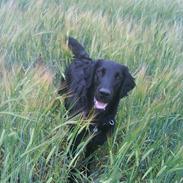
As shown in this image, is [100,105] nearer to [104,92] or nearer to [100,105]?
[100,105]

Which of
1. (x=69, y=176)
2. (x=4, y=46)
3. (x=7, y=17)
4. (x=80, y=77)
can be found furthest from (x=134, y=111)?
(x=7, y=17)

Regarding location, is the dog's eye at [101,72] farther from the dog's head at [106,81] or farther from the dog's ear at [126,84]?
the dog's ear at [126,84]

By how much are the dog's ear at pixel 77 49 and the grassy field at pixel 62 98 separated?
104 millimetres

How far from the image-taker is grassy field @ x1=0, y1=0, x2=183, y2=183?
1.87m

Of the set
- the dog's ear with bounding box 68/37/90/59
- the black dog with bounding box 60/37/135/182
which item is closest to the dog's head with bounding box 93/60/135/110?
the black dog with bounding box 60/37/135/182

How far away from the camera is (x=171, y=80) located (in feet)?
8.87

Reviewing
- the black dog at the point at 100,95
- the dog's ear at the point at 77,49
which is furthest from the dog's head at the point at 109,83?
the dog's ear at the point at 77,49

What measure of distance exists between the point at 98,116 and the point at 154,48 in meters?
1.35

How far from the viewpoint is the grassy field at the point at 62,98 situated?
1.87m

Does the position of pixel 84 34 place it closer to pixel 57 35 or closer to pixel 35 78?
pixel 57 35

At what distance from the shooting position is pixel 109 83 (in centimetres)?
236

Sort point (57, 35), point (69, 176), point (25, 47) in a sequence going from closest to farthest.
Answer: point (69, 176), point (25, 47), point (57, 35)

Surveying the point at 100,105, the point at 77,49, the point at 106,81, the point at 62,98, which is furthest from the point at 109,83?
the point at 77,49

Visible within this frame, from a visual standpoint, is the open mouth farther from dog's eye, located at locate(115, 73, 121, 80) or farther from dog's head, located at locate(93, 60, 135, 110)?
dog's eye, located at locate(115, 73, 121, 80)
